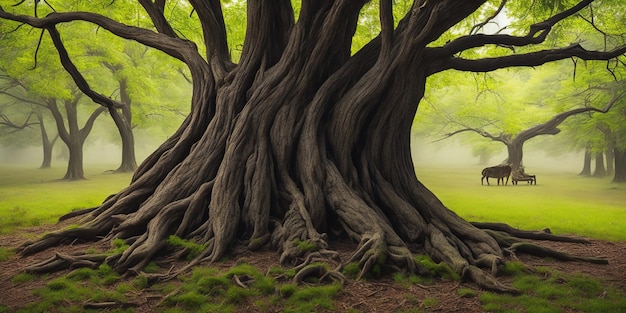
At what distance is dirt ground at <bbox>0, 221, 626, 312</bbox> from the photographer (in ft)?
14.7

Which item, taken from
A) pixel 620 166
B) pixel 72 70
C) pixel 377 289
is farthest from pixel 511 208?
pixel 620 166

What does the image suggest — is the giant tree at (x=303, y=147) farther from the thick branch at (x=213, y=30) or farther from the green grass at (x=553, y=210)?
the green grass at (x=553, y=210)

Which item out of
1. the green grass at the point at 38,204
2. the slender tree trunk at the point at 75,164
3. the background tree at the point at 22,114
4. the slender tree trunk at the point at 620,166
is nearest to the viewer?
the green grass at the point at 38,204

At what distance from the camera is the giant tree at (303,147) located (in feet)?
21.6

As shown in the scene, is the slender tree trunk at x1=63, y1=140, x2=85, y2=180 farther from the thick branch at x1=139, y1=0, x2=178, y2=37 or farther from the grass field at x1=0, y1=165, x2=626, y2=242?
the thick branch at x1=139, y1=0, x2=178, y2=37

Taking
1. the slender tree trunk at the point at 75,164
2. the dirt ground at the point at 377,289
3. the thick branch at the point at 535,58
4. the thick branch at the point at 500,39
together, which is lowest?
the dirt ground at the point at 377,289

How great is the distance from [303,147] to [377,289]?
3393 mm

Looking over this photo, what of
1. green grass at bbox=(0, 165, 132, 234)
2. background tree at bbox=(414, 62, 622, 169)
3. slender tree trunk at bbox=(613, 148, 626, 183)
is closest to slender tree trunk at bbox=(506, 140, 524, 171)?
background tree at bbox=(414, 62, 622, 169)

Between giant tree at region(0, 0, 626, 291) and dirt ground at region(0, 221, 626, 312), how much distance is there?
0.98 ft

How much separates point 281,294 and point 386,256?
66.3 inches

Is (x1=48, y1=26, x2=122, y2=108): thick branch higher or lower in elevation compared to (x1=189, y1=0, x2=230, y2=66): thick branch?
lower

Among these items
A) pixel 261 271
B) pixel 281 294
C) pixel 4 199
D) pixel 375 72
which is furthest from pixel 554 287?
pixel 4 199

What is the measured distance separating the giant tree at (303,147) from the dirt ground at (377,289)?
0.30 metres

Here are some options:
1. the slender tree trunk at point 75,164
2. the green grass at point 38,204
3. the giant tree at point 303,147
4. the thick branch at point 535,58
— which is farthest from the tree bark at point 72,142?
the thick branch at point 535,58
